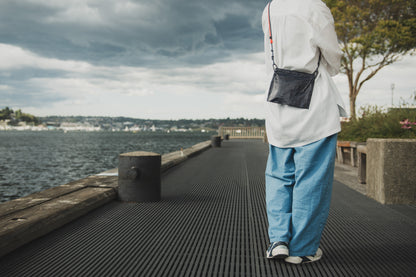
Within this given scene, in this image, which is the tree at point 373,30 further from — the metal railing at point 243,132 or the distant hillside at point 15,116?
the distant hillside at point 15,116

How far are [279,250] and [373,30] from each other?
20.4m

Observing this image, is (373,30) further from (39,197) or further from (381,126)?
(39,197)

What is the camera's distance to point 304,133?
7.83 ft

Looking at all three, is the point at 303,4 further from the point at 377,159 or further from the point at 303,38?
the point at 377,159

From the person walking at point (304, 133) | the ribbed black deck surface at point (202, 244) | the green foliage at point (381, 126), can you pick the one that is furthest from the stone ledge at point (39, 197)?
the green foliage at point (381, 126)

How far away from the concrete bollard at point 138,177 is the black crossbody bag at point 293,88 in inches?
87.6

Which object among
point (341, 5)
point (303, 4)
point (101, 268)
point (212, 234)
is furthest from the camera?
point (341, 5)

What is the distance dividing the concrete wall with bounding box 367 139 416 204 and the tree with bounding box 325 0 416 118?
1570cm

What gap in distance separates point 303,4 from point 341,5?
20.0m

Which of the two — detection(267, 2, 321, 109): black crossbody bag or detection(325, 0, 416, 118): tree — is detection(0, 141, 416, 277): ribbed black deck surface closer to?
detection(267, 2, 321, 109): black crossbody bag

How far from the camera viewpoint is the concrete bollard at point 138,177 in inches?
166

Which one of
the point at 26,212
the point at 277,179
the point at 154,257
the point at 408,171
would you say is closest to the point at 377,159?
the point at 408,171

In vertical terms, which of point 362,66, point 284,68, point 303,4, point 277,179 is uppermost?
point 362,66

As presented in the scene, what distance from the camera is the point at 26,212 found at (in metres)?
3.12
